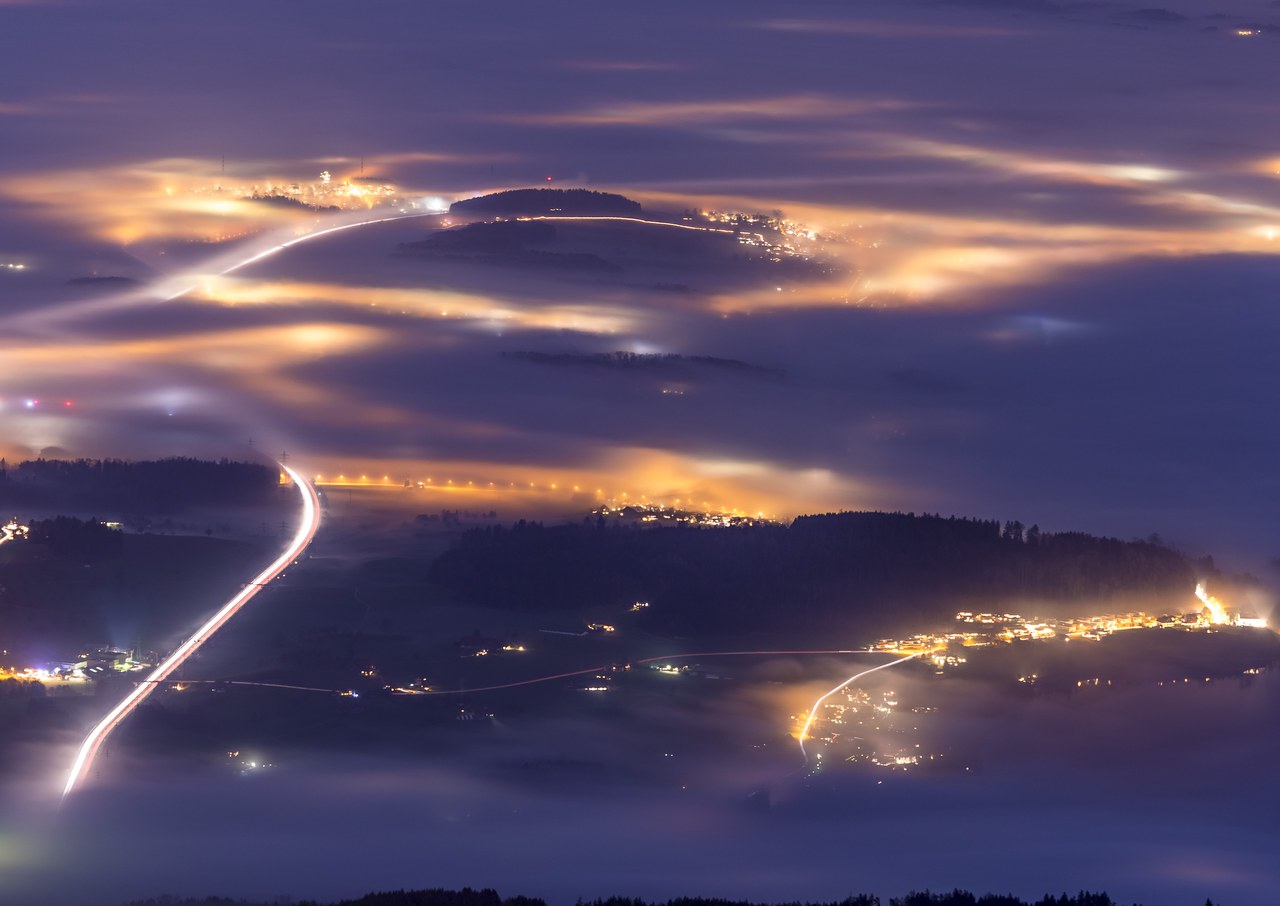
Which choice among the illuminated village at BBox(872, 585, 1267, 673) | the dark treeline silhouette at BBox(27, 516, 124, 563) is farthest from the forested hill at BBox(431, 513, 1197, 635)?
the dark treeline silhouette at BBox(27, 516, 124, 563)

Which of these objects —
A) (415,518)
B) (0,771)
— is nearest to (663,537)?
(415,518)

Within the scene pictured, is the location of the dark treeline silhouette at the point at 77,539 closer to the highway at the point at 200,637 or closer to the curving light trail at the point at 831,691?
the highway at the point at 200,637

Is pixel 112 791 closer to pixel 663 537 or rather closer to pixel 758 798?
pixel 758 798

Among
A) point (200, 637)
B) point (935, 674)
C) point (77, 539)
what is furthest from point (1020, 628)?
point (77, 539)

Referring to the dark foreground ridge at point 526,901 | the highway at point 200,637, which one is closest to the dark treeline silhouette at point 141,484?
the highway at point 200,637

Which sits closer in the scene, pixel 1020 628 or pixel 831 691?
pixel 831 691

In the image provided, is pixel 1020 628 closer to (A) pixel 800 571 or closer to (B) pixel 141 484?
(A) pixel 800 571
